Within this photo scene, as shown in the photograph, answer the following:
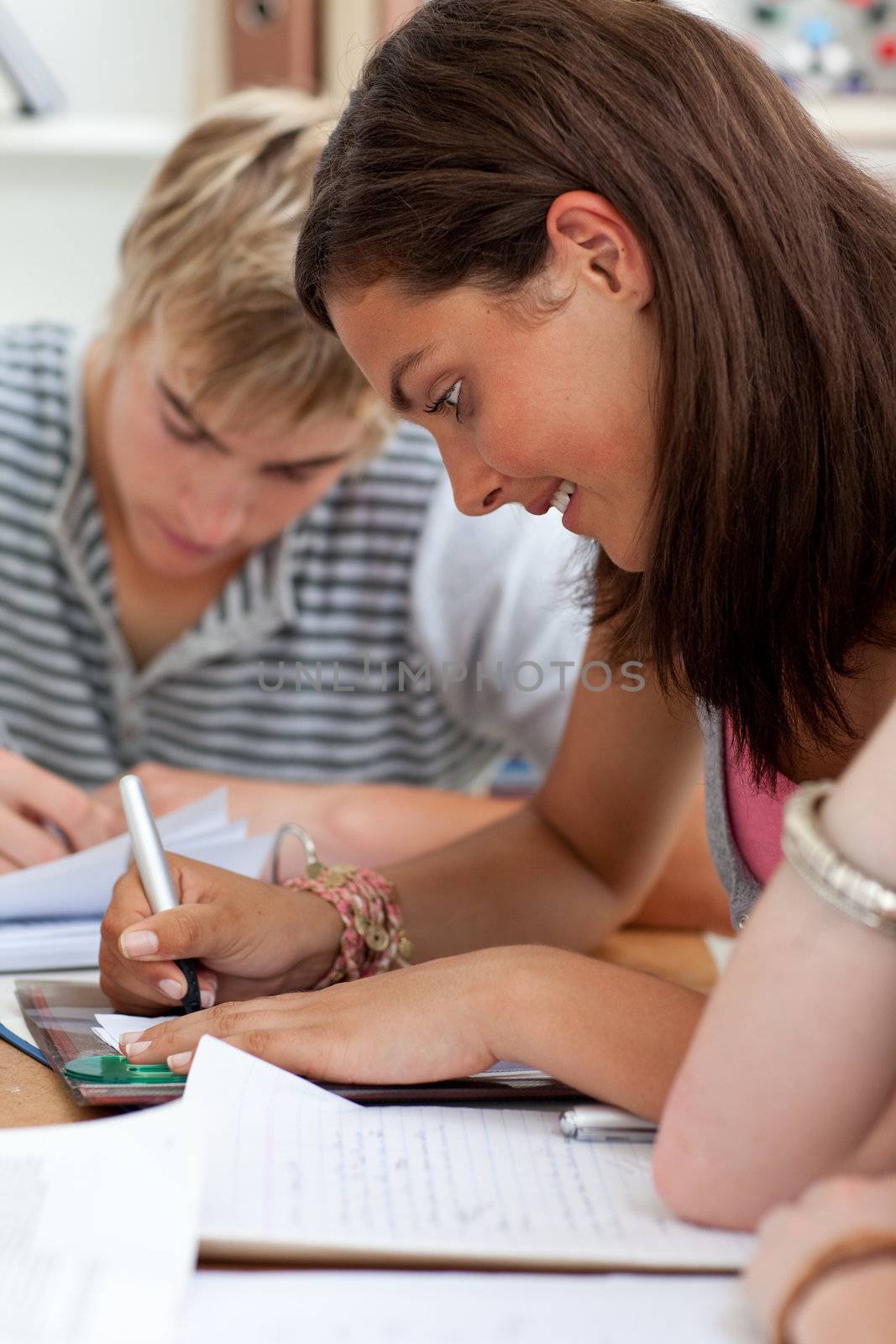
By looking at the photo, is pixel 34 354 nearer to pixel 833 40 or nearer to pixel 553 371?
pixel 553 371

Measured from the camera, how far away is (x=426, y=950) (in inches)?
35.5

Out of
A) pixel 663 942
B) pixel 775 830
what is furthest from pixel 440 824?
pixel 775 830

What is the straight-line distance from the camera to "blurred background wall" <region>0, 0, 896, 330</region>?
197 centimetres

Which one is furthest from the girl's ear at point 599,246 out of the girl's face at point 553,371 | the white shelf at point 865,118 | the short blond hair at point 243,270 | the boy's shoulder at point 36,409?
the white shelf at point 865,118

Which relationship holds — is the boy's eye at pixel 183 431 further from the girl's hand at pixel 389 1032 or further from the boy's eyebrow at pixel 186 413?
the girl's hand at pixel 389 1032

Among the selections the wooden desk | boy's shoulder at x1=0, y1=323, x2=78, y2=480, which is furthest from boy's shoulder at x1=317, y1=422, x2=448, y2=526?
the wooden desk

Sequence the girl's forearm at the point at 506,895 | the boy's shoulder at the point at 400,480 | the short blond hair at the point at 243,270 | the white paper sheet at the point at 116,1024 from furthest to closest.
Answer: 1. the boy's shoulder at the point at 400,480
2. the short blond hair at the point at 243,270
3. the girl's forearm at the point at 506,895
4. the white paper sheet at the point at 116,1024

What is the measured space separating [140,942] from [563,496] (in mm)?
328

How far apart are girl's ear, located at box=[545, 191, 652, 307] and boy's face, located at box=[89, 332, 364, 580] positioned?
55 centimetres

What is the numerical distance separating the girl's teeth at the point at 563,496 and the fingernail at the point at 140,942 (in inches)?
12.5

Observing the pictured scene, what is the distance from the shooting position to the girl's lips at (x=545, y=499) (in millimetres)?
757

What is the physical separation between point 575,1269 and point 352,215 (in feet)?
1.69

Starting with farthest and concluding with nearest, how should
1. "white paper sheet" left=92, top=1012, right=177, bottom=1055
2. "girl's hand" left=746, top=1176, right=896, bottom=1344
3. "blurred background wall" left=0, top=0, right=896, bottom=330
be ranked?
"blurred background wall" left=0, top=0, right=896, bottom=330
"white paper sheet" left=92, top=1012, right=177, bottom=1055
"girl's hand" left=746, top=1176, right=896, bottom=1344

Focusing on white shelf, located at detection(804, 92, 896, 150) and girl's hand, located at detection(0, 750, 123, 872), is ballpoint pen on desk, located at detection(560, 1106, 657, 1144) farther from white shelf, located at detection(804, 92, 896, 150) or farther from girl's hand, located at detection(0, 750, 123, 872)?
white shelf, located at detection(804, 92, 896, 150)
